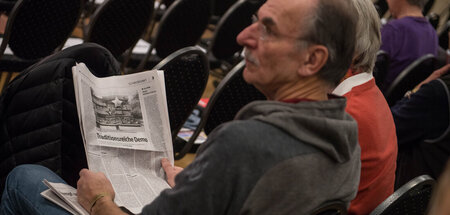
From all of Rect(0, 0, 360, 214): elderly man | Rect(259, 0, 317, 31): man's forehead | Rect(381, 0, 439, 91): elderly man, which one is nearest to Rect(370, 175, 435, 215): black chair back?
Rect(0, 0, 360, 214): elderly man

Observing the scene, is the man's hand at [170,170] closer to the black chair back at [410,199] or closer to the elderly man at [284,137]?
the elderly man at [284,137]

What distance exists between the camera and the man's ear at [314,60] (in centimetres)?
110

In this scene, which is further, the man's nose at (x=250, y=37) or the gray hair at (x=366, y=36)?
the gray hair at (x=366, y=36)

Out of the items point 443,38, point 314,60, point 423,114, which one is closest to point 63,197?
point 314,60

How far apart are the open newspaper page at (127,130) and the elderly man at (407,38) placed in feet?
7.54

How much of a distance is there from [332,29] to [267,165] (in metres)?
0.34

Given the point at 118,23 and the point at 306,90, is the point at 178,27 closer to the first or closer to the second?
the point at 118,23

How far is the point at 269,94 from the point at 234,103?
0.94 meters

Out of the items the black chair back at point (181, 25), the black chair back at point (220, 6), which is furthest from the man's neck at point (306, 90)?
the black chair back at point (220, 6)

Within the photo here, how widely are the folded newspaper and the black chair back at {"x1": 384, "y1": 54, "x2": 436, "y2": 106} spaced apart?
1.63 m

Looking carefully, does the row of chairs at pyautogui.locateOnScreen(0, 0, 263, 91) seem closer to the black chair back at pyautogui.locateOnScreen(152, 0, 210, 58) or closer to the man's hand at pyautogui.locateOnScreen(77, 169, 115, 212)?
the black chair back at pyautogui.locateOnScreen(152, 0, 210, 58)

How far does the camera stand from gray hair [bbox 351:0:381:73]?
60.6 inches

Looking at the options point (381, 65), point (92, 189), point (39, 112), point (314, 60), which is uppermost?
point (314, 60)

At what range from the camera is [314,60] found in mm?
1113
